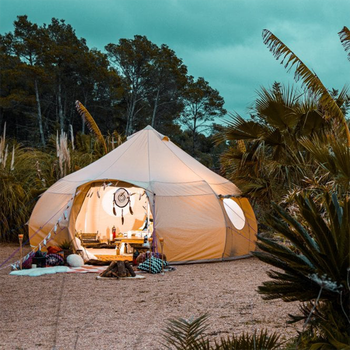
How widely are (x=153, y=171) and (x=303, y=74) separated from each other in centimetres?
398

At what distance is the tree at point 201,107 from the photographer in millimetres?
38375

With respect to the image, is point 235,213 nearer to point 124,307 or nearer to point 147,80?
point 124,307

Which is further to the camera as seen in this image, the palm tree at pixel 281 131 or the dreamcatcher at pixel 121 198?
the dreamcatcher at pixel 121 198

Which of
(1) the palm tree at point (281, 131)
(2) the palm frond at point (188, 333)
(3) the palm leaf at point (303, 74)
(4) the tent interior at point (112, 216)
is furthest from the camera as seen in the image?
(4) the tent interior at point (112, 216)

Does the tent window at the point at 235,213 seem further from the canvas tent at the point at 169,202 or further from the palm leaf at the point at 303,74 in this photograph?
the palm leaf at the point at 303,74

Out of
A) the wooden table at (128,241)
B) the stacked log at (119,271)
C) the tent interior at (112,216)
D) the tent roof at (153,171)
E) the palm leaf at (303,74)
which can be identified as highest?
the palm leaf at (303,74)

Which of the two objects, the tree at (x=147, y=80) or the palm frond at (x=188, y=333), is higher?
the tree at (x=147, y=80)

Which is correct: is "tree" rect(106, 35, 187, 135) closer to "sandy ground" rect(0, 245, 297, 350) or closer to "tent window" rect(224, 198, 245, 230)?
"tent window" rect(224, 198, 245, 230)

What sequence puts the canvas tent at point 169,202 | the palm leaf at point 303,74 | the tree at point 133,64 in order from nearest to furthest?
1. the palm leaf at point 303,74
2. the canvas tent at point 169,202
3. the tree at point 133,64

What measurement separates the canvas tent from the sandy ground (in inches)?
42.8

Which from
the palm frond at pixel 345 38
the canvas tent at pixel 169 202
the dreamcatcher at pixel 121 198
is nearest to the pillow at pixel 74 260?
the canvas tent at pixel 169 202

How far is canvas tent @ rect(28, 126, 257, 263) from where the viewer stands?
37.0 ft

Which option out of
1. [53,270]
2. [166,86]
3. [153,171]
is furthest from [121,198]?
[166,86]

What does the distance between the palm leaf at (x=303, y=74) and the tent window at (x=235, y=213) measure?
3209 millimetres
